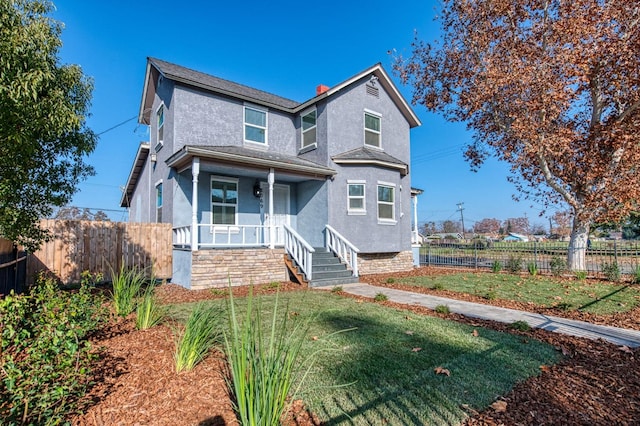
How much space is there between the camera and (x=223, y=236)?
11922 millimetres

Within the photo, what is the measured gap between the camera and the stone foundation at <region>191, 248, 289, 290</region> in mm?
9289

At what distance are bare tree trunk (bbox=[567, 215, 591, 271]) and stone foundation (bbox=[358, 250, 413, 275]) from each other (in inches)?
255

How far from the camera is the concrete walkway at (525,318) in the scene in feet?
16.3

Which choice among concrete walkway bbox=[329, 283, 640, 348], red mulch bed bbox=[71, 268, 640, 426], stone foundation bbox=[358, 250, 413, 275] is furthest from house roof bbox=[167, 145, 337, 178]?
red mulch bed bbox=[71, 268, 640, 426]

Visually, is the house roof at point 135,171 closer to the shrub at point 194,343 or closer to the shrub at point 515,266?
the shrub at point 194,343

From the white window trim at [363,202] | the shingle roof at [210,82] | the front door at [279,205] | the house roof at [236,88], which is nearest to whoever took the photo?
the shingle roof at [210,82]

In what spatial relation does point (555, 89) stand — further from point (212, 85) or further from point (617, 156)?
point (212, 85)

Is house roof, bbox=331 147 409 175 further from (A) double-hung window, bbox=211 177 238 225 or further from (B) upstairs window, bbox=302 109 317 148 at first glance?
(A) double-hung window, bbox=211 177 238 225

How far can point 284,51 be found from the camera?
19250 mm

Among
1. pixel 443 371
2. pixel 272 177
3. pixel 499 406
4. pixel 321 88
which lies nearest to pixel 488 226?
pixel 321 88

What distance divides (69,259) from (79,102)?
629cm

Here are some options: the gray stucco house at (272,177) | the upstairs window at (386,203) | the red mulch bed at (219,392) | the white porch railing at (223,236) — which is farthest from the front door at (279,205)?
the red mulch bed at (219,392)

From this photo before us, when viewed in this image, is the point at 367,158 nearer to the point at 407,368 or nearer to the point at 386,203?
the point at 386,203

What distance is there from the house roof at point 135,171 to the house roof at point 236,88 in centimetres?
196
